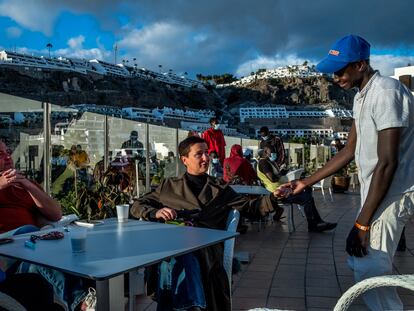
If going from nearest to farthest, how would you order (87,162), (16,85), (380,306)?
(380,306)
(87,162)
(16,85)

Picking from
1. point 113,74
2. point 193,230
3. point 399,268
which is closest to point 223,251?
point 193,230

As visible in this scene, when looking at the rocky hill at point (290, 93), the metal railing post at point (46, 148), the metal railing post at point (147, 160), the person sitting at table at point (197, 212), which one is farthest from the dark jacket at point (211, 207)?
the rocky hill at point (290, 93)

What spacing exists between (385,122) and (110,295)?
1.18 meters

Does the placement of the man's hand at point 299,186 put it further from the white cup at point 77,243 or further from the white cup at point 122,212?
the white cup at point 77,243

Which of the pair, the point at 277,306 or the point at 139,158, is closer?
the point at 277,306

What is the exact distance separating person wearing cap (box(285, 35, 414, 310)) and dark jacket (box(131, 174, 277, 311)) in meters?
0.58

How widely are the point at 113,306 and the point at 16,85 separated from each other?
8870cm

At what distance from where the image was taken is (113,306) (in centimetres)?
169

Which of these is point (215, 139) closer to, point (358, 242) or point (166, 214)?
point (166, 214)

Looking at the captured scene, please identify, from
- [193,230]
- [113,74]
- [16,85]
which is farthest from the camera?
[113,74]

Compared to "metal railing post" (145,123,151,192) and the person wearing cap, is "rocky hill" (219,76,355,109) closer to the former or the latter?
"metal railing post" (145,123,151,192)

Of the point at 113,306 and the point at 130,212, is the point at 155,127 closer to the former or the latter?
the point at 130,212

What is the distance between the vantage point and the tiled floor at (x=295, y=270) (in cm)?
297

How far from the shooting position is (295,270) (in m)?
3.75
